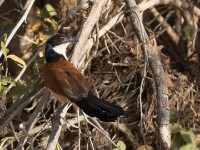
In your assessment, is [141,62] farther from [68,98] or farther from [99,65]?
[68,98]

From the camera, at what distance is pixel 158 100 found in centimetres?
382

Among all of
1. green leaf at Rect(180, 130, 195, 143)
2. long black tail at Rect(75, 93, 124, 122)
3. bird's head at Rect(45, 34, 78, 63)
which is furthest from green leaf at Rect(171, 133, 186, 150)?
long black tail at Rect(75, 93, 124, 122)

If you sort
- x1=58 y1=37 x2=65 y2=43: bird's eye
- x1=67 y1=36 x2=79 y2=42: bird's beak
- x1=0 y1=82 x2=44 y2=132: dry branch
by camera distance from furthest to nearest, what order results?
x1=58 y1=37 x2=65 y2=43: bird's eye
x1=0 y1=82 x2=44 y2=132: dry branch
x1=67 y1=36 x2=79 y2=42: bird's beak

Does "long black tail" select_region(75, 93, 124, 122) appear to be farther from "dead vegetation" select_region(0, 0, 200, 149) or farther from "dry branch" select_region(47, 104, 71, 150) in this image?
"dead vegetation" select_region(0, 0, 200, 149)

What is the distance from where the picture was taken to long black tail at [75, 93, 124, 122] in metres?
3.25

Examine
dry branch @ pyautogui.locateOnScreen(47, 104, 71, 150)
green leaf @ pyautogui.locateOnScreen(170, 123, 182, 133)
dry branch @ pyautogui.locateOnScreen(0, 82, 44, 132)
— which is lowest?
green leaf @ pyautogui.locateOnScreen(170, 123, 182, 133)

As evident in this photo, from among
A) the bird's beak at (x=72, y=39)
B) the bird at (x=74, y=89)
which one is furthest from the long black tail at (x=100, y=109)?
the bird's beak at (x=72, y=39)

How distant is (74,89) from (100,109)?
0.98 feet

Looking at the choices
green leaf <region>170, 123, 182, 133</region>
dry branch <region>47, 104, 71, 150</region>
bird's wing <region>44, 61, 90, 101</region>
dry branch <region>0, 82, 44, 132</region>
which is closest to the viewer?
dry branch <region>47, 104, 71, 150</region>

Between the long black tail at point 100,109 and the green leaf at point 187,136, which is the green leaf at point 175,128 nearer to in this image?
the green leaf at point 187,136

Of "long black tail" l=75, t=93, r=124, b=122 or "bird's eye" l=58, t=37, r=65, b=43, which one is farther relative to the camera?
"bird's eye" l=58, t=37, r=65, b=43

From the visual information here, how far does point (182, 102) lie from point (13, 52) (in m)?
1.59

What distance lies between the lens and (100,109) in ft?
10.8

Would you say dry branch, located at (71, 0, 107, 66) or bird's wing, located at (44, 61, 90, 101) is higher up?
dry branch, located at (71, 0, 107, 66)
